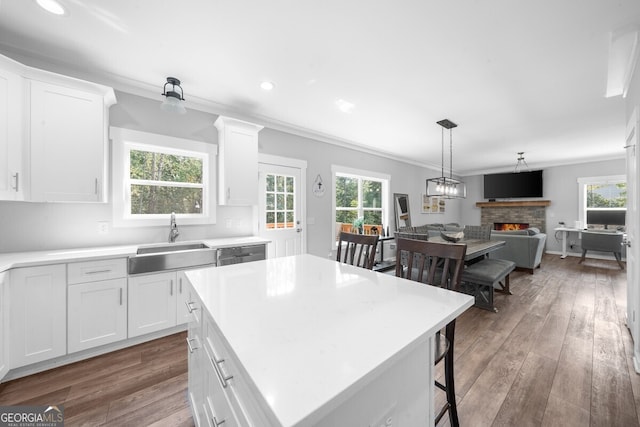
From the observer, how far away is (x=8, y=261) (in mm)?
1855

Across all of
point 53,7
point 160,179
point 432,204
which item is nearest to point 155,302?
point 160,179

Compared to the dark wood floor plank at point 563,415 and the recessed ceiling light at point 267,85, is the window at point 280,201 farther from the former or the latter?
the dark wood floor plank at point 563,415

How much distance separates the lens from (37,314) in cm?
193

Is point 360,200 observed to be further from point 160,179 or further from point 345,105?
point 160,179

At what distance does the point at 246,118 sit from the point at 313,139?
120 centimetres

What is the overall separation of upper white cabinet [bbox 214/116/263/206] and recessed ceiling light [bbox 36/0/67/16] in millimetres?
1414

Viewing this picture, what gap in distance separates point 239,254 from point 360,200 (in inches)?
121

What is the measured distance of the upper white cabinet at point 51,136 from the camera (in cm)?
191

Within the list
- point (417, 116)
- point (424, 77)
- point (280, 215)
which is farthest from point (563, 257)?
point (280, 215)

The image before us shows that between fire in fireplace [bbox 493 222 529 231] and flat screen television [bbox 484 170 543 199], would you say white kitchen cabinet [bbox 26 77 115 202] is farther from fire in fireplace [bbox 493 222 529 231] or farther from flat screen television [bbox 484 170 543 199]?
fire in fireplace [bbox 493 222 529 231]

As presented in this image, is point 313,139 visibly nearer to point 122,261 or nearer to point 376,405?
point 122,261

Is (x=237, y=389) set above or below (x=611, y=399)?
above

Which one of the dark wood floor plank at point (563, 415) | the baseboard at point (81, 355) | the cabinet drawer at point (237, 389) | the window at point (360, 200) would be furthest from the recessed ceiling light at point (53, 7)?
the dark wood floor plank at point (563, 415)

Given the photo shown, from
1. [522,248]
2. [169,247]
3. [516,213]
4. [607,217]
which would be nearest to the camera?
[169,247]
